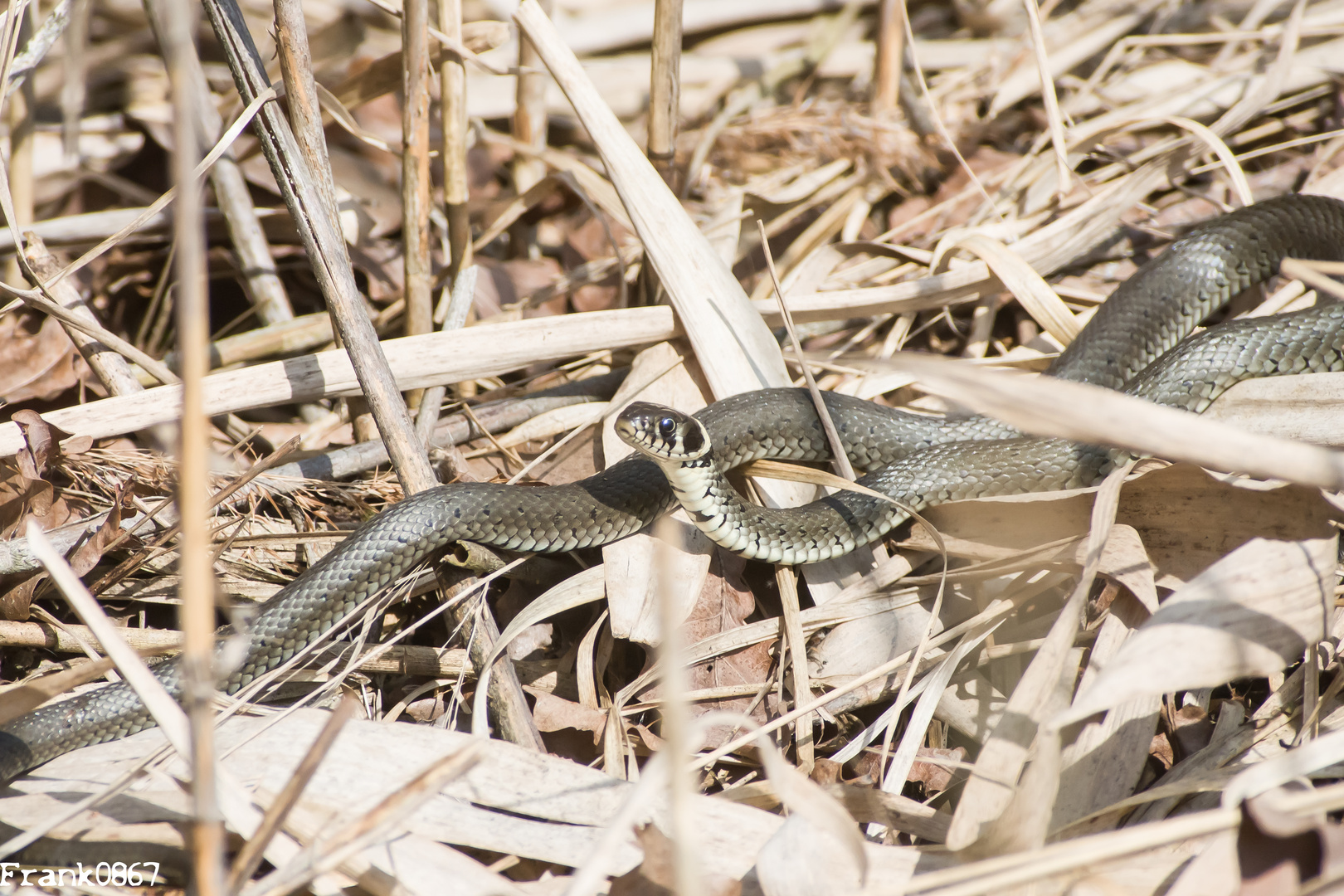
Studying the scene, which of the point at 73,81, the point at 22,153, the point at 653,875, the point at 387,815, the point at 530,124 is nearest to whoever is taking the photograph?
the point at 387,815

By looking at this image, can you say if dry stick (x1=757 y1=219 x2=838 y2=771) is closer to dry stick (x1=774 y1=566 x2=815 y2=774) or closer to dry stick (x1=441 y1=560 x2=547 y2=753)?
dry stick (x1=774 y1=566 x2=815 y2=774)

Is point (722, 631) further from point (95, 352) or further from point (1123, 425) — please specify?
point (95, 352)

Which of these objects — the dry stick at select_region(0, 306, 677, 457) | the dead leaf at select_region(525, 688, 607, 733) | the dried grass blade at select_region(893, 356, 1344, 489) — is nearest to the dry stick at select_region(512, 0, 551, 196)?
the dry stick at select_region(0, 306, 677, 457)

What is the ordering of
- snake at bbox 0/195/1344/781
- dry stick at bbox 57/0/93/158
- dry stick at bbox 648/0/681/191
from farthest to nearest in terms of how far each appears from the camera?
1. dry stick at bbox 57/0/93/158
2. dry stick at bbox 648/0/681/191
3. snake at bbox 0/195/1344/781

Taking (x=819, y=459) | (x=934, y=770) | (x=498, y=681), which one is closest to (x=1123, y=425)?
(x=934, y=770)

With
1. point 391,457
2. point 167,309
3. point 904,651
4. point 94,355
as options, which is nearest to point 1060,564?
point 904,651

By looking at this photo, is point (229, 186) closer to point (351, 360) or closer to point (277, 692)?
point (351, 360)

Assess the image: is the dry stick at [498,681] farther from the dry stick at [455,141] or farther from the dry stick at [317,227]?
the dry stick at [455,141]
